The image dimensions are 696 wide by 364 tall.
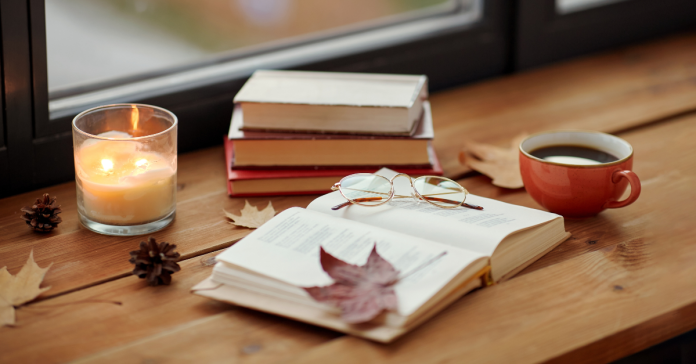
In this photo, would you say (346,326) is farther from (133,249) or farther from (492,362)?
(133,249)

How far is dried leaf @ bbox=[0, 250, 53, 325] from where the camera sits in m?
0.79

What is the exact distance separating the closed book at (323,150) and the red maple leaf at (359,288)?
0.32 m

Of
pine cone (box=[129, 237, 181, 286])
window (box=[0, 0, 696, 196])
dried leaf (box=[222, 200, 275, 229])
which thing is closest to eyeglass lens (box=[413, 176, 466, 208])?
dried leaf (box=[222, 200, 275, 229])

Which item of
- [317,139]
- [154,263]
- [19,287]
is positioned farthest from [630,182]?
[19,287]

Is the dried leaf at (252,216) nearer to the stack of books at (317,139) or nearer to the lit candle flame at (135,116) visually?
the stack of books at (317,139)

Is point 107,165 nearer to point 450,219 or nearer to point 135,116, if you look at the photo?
point 135,116

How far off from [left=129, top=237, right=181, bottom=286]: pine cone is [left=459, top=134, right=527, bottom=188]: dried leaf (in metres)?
0.54

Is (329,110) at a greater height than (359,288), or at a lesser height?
greater

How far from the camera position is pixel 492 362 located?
0.71m

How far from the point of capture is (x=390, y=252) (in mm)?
806

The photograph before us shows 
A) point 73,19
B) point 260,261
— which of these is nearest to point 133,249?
point 260,261

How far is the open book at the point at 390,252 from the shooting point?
0.75m

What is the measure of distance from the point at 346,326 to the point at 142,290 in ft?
0.90

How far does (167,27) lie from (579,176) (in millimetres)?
869
